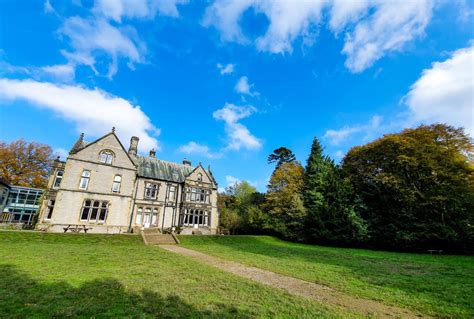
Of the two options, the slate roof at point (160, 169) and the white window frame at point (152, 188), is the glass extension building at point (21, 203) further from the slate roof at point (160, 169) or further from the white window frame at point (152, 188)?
the white window frame at point (152, 188)

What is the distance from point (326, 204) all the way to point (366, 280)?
19.7 meters

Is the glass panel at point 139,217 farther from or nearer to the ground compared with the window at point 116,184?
nearer to the ground

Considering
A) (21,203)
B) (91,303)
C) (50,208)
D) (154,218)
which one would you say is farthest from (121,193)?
(21,203)

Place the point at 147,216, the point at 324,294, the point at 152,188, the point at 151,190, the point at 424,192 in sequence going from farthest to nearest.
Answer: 1. the point at 152,188
2. the point at 151,190
3. the point at 147,216
4. the point at 424,192
5. the point at 324,294

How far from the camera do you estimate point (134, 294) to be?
634cm

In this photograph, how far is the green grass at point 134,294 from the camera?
5.19 meters

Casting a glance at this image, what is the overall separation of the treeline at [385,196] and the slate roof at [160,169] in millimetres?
12484

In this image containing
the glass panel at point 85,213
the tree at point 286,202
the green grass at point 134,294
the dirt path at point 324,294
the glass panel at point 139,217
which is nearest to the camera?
the green grass at point 134,294

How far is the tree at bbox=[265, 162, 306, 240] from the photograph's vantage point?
96.7 ft

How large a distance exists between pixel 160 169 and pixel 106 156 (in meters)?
7.40

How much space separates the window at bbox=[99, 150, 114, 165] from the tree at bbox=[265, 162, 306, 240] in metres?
21.4

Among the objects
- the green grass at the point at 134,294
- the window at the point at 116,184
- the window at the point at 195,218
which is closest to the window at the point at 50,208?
the window at the point at 116,184

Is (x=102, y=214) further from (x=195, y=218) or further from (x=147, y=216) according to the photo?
(x=195, y=218)

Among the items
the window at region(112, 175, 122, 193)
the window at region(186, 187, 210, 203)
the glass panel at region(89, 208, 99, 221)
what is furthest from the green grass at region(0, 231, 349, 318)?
the window at region(186, 187, 210, 203)
